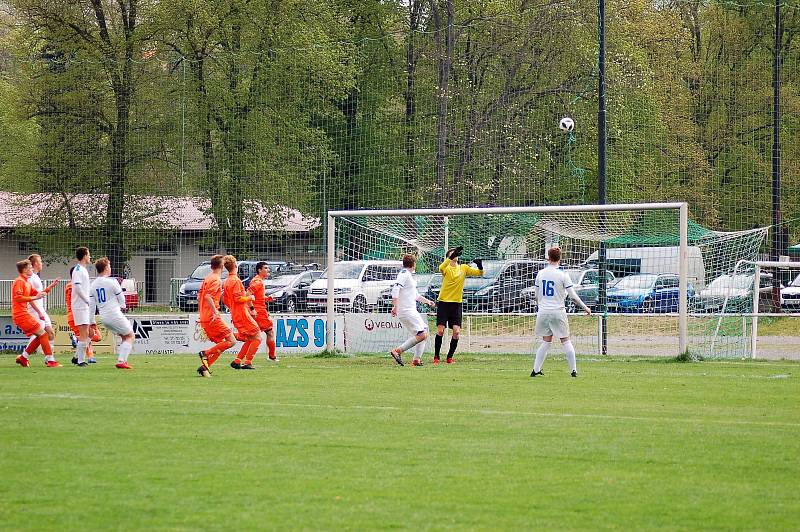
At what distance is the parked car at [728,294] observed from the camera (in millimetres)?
23484

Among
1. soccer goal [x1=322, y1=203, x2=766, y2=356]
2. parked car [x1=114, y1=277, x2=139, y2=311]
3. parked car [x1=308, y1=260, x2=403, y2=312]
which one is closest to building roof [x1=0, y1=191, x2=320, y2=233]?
parked car [x1=114, y1=277, x2=139, y2=311]

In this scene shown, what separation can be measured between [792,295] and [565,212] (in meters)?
5.85

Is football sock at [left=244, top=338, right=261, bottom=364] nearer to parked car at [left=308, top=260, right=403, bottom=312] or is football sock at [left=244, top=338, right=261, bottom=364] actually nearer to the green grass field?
the green grass field

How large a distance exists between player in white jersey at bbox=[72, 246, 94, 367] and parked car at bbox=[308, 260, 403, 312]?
20.1 ft

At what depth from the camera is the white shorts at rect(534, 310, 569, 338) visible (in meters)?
17.2

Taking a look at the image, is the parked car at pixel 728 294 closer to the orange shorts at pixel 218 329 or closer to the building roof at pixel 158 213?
the orange shorts at pixel 218 329

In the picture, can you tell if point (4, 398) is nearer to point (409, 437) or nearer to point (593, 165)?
point (409, 437)

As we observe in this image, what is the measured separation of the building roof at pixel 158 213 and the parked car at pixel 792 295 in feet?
39.5

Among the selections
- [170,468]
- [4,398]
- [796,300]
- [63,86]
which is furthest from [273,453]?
[63,86]

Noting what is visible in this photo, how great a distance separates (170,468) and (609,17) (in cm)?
2426

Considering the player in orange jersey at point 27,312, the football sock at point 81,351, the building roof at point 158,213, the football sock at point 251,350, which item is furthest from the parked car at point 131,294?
the football sock at point 251,350

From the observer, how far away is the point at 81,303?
20.8m

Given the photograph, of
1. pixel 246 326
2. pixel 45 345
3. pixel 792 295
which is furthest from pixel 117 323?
pixel 792 295

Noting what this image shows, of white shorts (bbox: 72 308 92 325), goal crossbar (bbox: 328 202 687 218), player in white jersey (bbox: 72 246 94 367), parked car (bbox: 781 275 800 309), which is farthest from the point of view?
parked car (bbox: 781 275 800 309)
